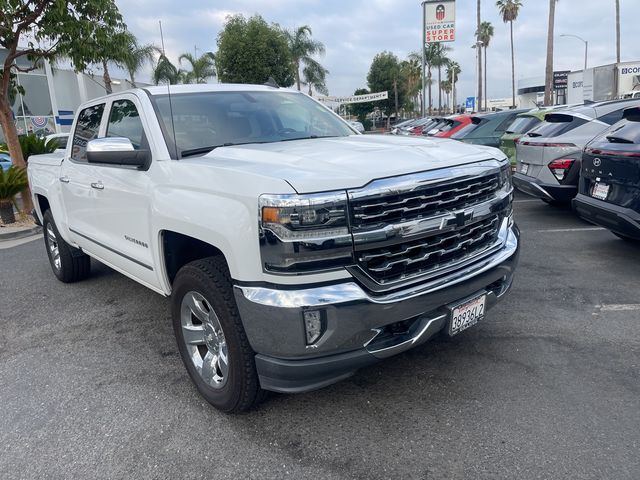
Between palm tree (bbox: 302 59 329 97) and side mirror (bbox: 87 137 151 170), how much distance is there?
37.0 m

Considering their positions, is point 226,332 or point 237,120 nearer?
point 226,332

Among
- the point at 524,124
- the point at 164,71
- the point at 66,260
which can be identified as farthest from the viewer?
the point at 164,71

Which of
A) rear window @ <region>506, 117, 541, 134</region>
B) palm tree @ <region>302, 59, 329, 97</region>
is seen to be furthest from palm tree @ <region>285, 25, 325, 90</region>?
rear window @ <region>506, 117, 541, 134</region>

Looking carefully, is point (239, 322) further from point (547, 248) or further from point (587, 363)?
point (547, 248)

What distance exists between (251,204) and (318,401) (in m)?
1.37

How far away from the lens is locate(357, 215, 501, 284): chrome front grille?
2475 millimetres

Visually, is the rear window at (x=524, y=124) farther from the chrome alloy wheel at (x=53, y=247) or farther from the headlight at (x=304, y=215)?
the headlight at (x=304, y=215)

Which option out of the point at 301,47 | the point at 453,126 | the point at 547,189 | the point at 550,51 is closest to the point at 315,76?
the point at 301,47

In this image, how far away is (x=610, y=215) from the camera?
4957mm

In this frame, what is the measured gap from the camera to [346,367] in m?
2.43

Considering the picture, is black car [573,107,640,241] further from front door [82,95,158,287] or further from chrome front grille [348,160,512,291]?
front door [82,95,158,287]

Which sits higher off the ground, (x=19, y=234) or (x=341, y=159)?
(x=341, y=159)

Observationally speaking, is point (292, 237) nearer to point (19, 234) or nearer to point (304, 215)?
point (304, 215)

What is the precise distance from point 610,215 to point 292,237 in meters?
4.00
